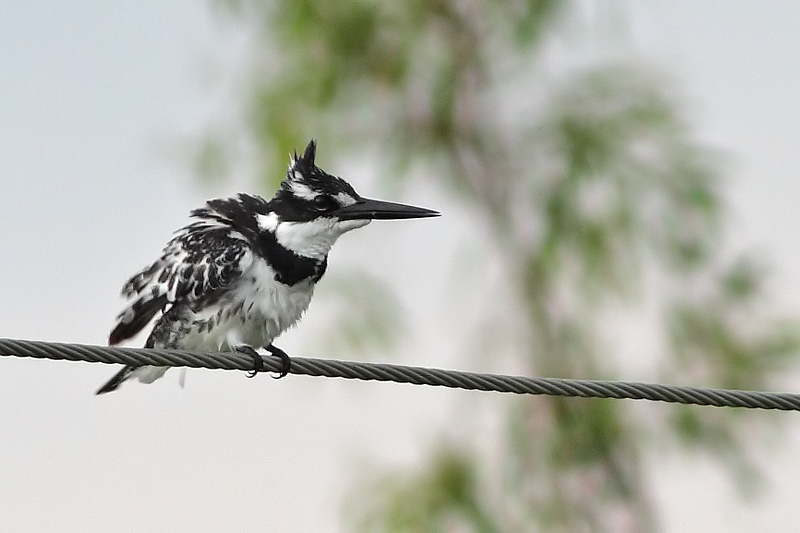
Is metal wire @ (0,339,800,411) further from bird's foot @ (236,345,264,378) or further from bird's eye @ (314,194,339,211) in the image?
bird's eye @ (314,194,339,211)

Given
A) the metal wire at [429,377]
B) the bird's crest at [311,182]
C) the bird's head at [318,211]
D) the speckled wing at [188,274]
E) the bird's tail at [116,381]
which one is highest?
the bird's crest at [311,182]

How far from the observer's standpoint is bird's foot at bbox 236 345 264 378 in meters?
3.16

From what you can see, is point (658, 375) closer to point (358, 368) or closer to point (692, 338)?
point (692, 338)

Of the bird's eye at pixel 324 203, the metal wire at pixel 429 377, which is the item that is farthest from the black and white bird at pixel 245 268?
the metal wire at pixel 429 377

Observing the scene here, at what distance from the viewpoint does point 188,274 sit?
347 centimetres

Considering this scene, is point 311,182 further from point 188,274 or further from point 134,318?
point 134,318

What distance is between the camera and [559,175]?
702cm

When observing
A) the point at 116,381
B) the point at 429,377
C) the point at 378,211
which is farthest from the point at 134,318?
the point at 429,377

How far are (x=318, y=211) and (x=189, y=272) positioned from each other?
18.9 inches

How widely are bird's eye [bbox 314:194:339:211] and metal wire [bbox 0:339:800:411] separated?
1008 mm

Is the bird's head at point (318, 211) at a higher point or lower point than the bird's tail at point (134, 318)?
higher

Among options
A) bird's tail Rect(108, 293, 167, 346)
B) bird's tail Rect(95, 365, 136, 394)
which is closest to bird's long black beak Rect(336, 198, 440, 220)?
bird's tail Rect(108, 293, 167, 346)

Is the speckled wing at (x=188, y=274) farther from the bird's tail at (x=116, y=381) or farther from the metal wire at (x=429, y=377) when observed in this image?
the metal wire at (x=429, y=377)

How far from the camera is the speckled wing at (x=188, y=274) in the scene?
3436mm
